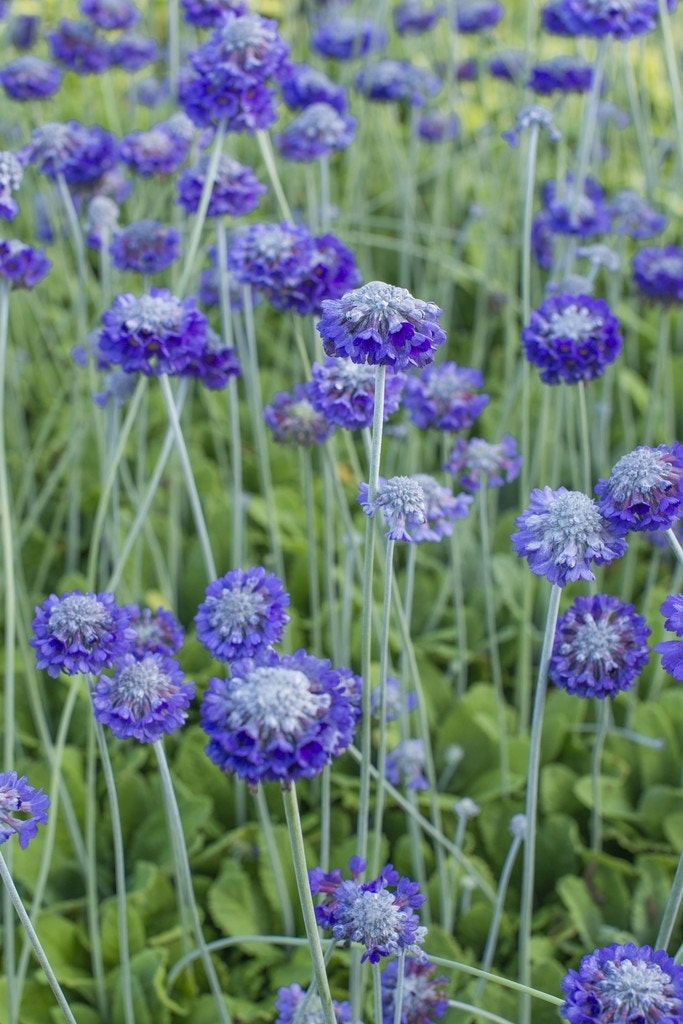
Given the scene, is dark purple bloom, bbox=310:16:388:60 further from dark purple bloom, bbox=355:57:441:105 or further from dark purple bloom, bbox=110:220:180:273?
dark purple bloom, bbox=110:220:180:273

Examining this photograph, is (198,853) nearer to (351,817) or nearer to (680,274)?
(351,817)

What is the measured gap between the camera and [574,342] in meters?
2.01

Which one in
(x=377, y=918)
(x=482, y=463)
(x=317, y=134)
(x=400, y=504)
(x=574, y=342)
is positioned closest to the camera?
(x=377, y=918)

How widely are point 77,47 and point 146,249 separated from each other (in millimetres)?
1151

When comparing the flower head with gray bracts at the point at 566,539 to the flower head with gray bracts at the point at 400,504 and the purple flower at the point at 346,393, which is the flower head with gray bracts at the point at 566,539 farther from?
the purple flower at the point at 346,393

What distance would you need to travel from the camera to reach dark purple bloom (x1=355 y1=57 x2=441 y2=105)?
3.40 meters

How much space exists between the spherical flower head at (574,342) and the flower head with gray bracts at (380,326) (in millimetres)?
660

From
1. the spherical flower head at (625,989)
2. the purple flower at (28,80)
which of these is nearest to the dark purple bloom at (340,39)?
the purple flower at (28,80)

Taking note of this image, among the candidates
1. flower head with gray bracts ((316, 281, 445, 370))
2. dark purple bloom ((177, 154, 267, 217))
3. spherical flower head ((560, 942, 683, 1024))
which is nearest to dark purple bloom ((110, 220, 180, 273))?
dark purple bloom ((177, 154, 267, 217))

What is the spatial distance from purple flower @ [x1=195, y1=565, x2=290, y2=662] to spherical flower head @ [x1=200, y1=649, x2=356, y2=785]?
0.22 m

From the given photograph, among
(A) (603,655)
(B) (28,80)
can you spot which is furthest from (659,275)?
(B) (28,80)

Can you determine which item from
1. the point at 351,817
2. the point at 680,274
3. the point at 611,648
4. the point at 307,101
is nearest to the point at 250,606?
the point at 611,648

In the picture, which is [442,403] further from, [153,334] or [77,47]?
[77,47]

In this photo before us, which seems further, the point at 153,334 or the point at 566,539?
the point at 153,334
